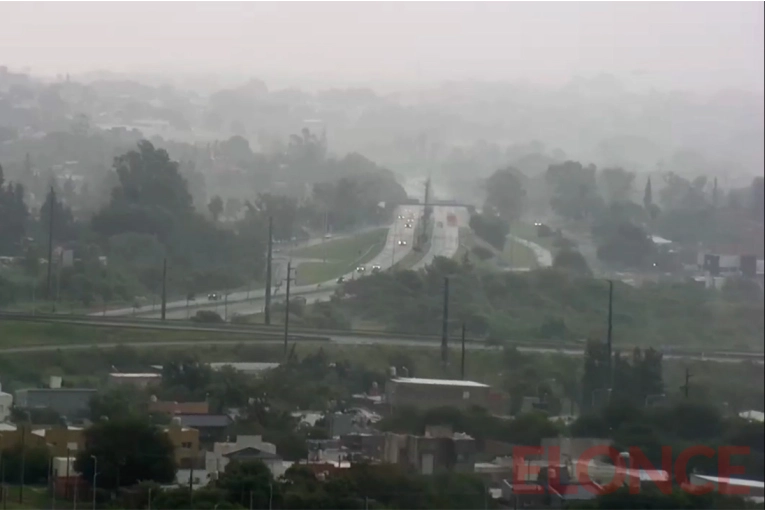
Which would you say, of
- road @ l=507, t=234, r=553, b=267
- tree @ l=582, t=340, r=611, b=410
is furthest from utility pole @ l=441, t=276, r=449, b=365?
tree @ l=582, t=340, r=611, b=410

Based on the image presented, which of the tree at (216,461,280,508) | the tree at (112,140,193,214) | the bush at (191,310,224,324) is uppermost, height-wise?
the tree at (112,140,193,214)

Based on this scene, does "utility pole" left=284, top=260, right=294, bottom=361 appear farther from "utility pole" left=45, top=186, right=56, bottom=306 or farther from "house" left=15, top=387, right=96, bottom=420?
"utility pole" left=45, top=186, right=56, bottom=306

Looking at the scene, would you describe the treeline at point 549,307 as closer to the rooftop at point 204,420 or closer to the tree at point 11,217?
the rooftop at point 204,420

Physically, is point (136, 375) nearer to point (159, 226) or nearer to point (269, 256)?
point (159, 226)

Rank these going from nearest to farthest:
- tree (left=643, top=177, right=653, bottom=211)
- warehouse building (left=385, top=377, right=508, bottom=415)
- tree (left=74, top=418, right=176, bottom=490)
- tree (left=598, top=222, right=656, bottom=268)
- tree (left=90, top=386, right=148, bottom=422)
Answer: tree (left=74, top=418, right=176, bottom=490) → tree (left=90, top=386, right=148, bottom=422) → warehouse building (left=385, top=377, right=508, bottom=415) → tree (left=598, top=222, right=656, bottom=268) → tree (left=643, top=177, right=653, bottom=211)

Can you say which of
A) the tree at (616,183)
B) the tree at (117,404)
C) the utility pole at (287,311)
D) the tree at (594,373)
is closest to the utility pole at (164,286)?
the tree at (117,404)

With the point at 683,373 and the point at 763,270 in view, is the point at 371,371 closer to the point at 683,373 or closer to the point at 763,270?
the point at 683,373
